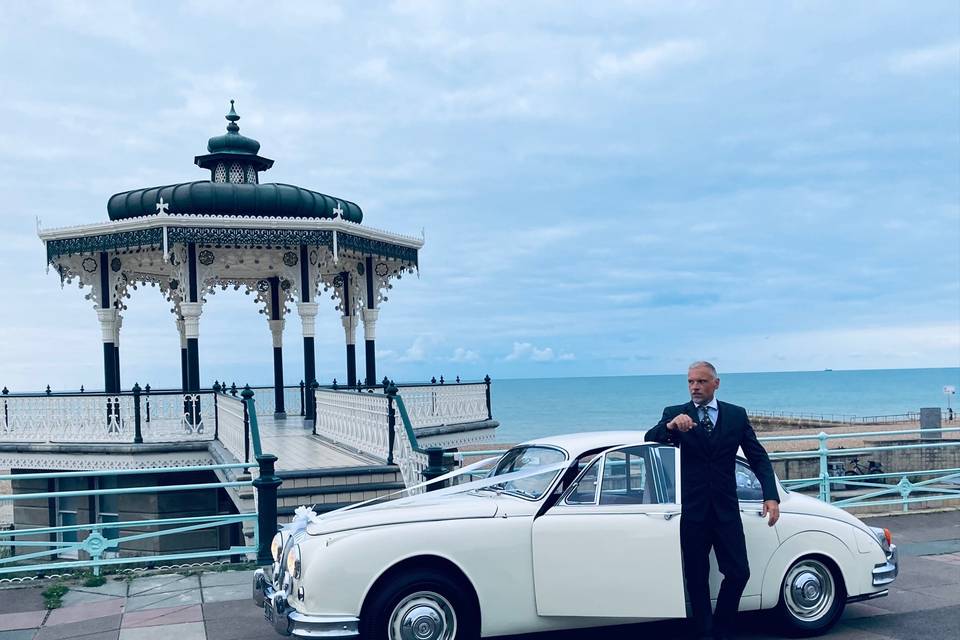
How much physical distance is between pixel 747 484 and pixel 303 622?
10.5 feet

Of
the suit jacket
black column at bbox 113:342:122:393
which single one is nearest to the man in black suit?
the suit jacket

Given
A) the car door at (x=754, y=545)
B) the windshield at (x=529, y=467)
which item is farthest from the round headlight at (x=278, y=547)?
the car door at (x=754, y=545)

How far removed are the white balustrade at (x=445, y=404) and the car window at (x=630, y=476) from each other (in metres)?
10.5

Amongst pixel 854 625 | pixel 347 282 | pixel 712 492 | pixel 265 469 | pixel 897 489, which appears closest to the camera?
pixel 712 492

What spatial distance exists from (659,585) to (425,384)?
1183 centimetres

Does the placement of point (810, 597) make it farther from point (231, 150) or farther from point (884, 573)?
point (231, 150)

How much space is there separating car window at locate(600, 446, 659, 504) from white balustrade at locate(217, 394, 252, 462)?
8324 millimetres

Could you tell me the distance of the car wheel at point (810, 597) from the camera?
611 cm

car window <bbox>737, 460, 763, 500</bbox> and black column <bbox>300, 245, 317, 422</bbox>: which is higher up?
black column <bbox>300, 245, 317, 422</bbox>

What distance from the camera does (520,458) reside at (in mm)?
6504

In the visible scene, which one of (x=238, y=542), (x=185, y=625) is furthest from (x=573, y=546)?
(x=238, y=542)

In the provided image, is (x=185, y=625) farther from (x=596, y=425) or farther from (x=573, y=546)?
(x=596, y=425)

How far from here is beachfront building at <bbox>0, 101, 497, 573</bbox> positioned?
16500 mm

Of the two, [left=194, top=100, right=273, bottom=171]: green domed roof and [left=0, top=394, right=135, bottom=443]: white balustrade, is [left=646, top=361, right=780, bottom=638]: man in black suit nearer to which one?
[left=0, top=394, right=135, bottom=443]: white balustrade
